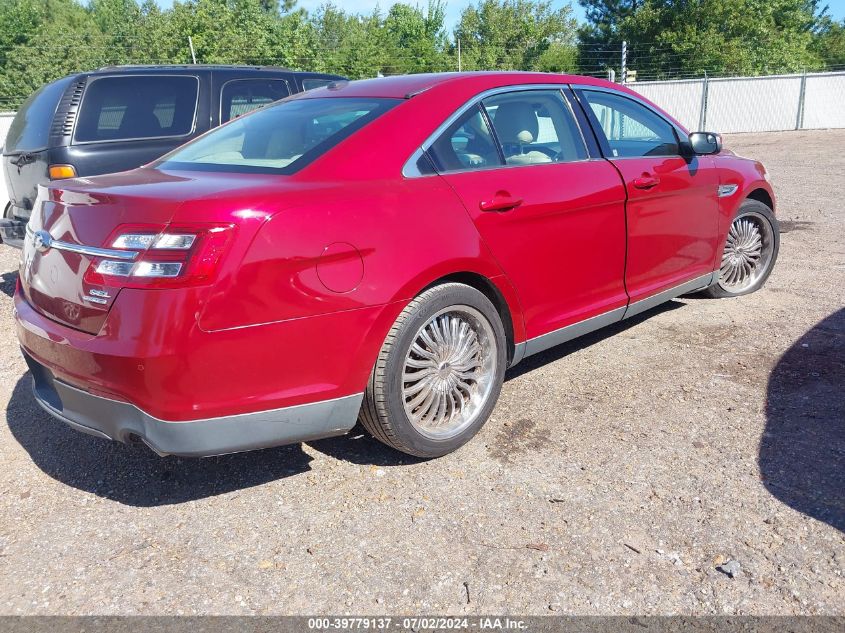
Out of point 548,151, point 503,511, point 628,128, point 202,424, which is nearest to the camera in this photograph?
point 202,424

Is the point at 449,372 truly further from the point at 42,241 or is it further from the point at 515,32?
the point at 515,32

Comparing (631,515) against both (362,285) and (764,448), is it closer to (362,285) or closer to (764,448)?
(764,448)

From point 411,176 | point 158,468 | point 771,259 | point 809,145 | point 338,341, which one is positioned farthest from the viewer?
point 809,145

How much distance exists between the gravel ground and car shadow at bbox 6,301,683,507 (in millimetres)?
11

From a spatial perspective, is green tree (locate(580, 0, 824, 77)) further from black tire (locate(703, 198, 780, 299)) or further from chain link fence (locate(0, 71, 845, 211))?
black tire (locate(703, 198, 780, 299))

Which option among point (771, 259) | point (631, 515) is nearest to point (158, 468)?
point (631, 515)

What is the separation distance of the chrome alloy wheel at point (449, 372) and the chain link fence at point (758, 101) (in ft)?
88.1

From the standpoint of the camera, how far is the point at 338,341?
9.23 feet

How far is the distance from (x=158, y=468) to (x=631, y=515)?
6.92 feet

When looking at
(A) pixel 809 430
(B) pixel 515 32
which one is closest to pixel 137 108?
(A) pixel 809 430

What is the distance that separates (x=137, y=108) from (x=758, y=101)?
27204 mm

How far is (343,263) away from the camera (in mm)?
2781

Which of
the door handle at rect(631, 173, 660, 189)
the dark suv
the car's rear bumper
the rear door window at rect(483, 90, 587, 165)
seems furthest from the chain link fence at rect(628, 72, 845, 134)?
the car's rear bumper

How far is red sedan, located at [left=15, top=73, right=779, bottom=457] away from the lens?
2559mm
